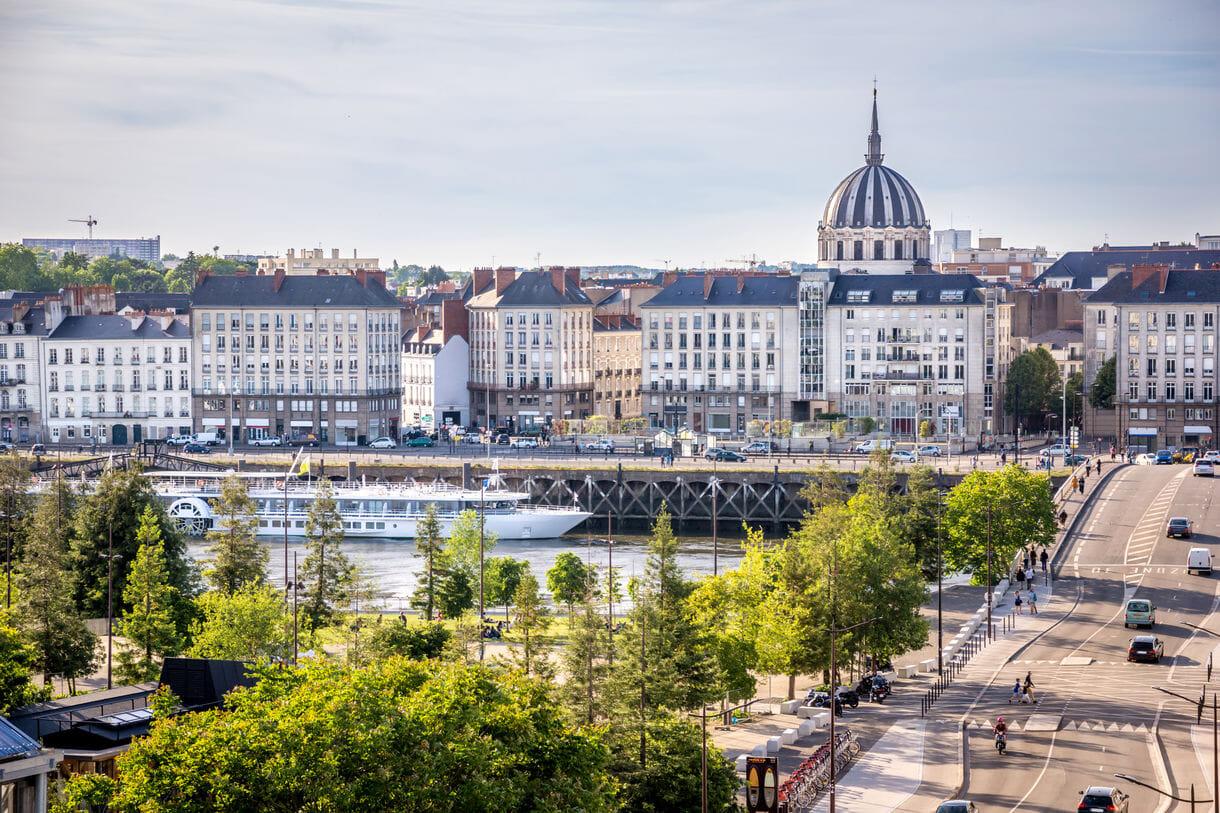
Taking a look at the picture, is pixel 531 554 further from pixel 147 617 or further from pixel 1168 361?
pixel 1168 361

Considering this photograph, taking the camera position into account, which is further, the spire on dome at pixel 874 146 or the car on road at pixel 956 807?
the spire on dome at pixel 874 146

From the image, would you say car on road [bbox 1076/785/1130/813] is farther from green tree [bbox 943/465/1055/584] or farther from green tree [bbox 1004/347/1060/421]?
green tree [bbox 1004/347/1060/421]

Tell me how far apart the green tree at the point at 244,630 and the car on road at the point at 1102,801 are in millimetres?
26904

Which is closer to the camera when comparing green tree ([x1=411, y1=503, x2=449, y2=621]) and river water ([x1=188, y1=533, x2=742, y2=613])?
green tree ([x1=411, y1=503, x2=449, y2=621])

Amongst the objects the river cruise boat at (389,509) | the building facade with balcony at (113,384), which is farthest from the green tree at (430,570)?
the building facade with balcony at (113,384)

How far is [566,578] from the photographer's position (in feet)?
259

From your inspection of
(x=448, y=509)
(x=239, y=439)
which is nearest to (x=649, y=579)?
(x=448, y=509)

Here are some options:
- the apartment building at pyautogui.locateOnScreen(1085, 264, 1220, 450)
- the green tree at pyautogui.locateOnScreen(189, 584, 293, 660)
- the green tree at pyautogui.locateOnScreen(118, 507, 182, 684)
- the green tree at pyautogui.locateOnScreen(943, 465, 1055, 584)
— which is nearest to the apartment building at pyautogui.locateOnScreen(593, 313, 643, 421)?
the apartment building at pyautogui.locateOnScreen(1085, 264, 1220, 450)

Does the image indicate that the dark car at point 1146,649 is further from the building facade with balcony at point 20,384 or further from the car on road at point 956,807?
the building facade with balcony at point 20,384

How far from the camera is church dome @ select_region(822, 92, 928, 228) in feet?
547

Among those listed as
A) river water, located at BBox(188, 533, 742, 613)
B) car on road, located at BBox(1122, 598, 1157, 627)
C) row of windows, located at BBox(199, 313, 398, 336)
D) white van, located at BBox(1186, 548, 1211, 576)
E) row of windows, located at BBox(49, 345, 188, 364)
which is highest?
row of windows, located at BBox(199, 313, 398, 336)

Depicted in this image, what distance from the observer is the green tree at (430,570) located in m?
69.8

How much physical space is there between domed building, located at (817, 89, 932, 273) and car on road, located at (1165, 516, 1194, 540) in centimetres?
7989

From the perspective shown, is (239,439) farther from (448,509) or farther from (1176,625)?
(1176,625)
